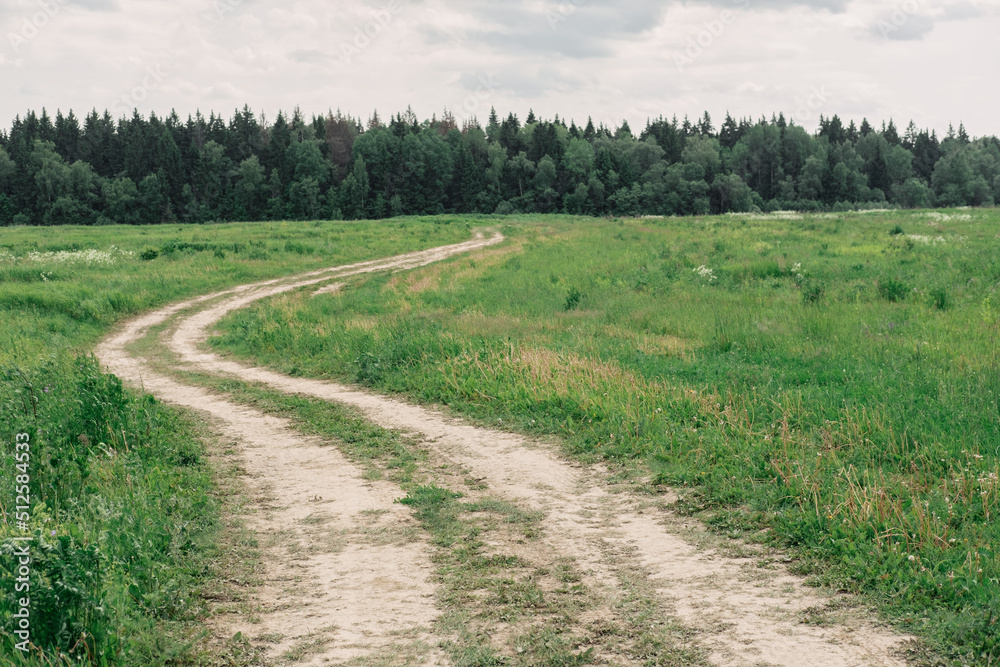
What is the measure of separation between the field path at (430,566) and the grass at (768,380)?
541 millimetres

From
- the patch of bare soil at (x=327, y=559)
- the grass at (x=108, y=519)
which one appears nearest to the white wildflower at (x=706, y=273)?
the patch of bare soil at (x=327, y=559)

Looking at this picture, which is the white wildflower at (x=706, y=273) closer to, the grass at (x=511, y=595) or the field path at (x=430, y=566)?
the field path at (x=430, y=566)

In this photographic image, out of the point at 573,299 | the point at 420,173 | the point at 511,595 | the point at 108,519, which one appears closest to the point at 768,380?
the point at 511,595

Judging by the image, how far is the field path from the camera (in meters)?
5.18

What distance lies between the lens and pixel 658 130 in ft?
404

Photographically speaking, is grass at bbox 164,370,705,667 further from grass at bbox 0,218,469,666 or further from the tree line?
the tree line

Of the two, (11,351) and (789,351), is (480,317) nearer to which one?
(789,351)

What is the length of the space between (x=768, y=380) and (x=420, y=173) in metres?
99.5

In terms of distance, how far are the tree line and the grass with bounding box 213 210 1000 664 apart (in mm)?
80511

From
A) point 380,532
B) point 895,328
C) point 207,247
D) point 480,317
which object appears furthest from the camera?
point 207,247

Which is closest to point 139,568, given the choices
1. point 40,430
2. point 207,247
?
point 40,430

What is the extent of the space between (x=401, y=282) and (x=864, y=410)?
20557 mm

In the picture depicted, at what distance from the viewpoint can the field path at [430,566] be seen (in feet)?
17.0

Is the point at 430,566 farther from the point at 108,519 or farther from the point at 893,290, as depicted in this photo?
the point at 893,290
